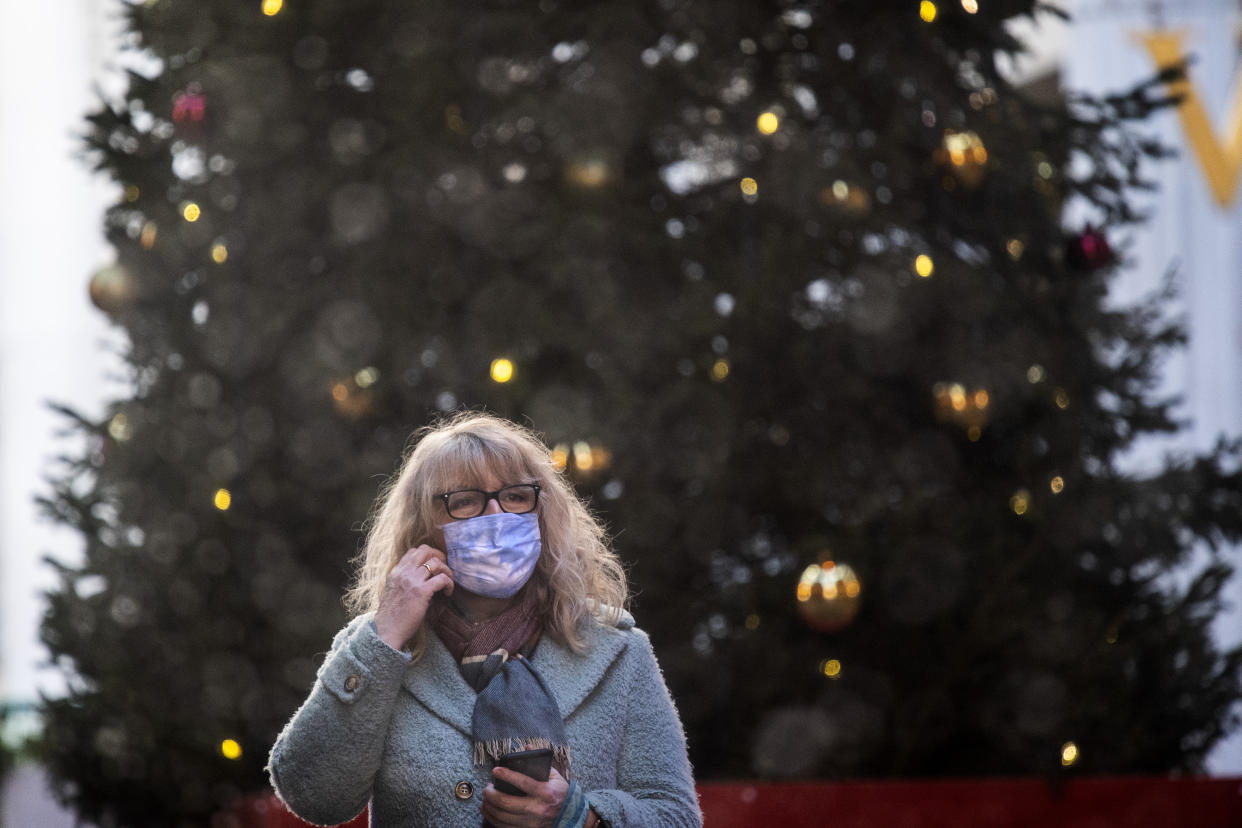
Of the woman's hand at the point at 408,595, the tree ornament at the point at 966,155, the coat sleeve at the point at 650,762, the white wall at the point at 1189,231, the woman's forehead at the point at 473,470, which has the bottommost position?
the white wall at the point at 1189,231

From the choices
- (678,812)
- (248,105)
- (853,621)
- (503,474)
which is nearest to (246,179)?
(248,105)

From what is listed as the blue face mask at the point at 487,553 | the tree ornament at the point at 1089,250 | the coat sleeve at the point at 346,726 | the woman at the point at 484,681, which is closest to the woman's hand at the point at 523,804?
the woman at the point at 484,681

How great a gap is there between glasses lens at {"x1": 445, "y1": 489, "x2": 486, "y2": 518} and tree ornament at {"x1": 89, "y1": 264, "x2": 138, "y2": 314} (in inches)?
153

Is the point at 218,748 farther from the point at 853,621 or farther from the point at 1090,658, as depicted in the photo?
the point at 1090,658

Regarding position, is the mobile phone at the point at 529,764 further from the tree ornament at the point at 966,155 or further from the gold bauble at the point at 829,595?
the tree ornament at the point at 966,155

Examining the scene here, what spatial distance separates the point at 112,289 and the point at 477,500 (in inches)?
154

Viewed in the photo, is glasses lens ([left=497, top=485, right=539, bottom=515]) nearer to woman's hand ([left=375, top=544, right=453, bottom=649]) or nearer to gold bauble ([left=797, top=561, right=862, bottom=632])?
woman's hand ([left=375, top=544, right=453, bottom=649])

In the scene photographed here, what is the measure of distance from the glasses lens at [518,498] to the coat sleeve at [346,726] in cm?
31

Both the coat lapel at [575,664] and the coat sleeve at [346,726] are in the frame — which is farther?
the coat lapel at [575,664]

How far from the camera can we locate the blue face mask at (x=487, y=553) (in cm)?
221

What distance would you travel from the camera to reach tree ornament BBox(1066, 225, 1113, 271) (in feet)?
18.4

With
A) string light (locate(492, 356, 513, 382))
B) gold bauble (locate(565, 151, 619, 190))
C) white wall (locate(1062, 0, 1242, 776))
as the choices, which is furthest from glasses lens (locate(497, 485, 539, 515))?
Result: white wall (locate(1062, 0, 1242, 776))

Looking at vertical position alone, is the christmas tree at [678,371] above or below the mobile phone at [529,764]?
below

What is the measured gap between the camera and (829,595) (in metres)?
4.85
